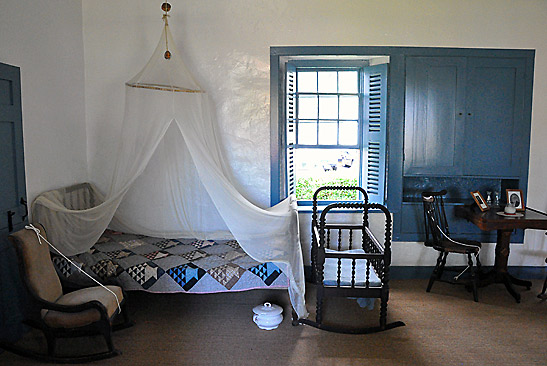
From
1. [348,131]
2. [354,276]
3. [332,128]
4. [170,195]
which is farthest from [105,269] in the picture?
[348,131]

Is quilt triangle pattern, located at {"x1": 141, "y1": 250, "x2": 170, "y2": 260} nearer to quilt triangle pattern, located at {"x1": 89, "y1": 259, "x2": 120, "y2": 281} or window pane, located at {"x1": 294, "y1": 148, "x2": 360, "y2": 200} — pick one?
quilt triangle pattern, located at {"x1": 89, "y1": 259, "x2": 120, "y2": 281}

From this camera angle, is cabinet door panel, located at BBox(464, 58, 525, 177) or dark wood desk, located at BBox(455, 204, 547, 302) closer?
dark wood desk, located at BBox(455, 204, 547, 302)

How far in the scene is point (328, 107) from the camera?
516cm

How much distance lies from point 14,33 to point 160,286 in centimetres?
224

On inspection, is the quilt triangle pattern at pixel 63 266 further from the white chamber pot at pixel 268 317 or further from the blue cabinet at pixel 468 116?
the blue cabinet at pixel 468 116

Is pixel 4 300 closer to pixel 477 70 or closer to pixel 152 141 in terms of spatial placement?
pixel 152 141

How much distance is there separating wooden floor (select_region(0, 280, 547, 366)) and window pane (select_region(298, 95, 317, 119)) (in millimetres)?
1990

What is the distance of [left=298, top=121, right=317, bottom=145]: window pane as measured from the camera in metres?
5.17

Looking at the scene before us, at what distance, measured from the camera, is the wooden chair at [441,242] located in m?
4.35

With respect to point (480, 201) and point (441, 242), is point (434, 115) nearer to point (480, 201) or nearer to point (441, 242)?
point (480, 201)

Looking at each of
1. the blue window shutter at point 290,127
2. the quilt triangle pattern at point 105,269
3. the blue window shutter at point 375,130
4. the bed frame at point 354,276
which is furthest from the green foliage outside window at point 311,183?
the quilt triangle pattern at point 105,269

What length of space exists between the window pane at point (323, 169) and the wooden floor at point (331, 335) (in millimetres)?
1423

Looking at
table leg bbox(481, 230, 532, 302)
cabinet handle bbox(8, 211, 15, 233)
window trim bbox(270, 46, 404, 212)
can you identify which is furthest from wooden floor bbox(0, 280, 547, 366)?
window trim bbox(270, 46, 404, 212)

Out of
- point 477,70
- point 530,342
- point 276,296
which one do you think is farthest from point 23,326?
point 477,70
